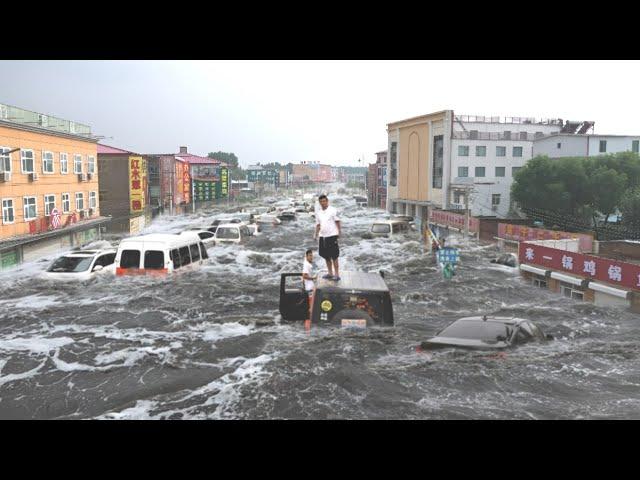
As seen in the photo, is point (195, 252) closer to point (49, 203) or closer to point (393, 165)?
point (49, 203)

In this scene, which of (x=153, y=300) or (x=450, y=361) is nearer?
(x=450, y=361)

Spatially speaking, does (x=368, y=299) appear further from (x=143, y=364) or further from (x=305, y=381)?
(x=143, y=364)

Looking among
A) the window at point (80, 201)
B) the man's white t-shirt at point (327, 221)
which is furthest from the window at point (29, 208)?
the man's white t-shirt at point (327, 221)

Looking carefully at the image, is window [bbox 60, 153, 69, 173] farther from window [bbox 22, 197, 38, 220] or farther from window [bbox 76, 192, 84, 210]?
window [bbox 22, 197, 38, 220]

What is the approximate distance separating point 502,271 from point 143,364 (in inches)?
747

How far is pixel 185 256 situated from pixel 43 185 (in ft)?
55.1

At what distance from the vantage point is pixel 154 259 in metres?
17.0

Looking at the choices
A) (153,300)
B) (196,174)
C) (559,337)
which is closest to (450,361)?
(559,337)

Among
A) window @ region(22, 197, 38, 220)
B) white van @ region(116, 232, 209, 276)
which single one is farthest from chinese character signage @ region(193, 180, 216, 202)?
white van @ region(116, 232, 209, 276)

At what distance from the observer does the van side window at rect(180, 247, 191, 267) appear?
18172mm

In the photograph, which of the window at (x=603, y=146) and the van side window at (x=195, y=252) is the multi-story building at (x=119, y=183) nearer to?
the van side window at (x=195, y=252)

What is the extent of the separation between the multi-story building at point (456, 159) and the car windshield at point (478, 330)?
4011cm

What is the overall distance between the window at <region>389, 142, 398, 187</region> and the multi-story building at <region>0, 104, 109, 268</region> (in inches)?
1283
